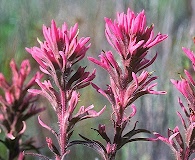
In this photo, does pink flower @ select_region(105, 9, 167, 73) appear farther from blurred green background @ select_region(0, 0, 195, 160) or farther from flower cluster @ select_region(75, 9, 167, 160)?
blurred green background @ select_region(0, 0, 195, 160)

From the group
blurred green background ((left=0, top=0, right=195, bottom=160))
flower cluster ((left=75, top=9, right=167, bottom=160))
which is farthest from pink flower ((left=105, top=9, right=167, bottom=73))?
blurred green background ((left=0, top=0, right=195, bottom=160))

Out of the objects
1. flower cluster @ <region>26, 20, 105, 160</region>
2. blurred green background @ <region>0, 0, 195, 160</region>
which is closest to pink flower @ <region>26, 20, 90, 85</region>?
flower cluster @ <region>26, 20, 105, 160</region>

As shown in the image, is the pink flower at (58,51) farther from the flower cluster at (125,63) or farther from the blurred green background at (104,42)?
the blurred green background at (104,42)

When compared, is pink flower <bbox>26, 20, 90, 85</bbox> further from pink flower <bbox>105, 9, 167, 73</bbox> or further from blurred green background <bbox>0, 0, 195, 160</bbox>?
blurred green background <bbox>0, 0, 195, 160</bbox>

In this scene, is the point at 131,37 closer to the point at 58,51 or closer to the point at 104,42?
the point at 58,51

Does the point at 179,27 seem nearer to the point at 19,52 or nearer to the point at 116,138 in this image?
the point at 19,52

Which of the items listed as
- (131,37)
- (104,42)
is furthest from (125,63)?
(104,42)

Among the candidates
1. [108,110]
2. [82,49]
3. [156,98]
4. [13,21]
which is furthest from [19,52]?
[82,49]

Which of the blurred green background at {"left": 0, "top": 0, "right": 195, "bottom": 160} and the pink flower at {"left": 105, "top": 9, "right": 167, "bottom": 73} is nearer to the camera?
the pink flower at {"left": 105, "top": 9, "right": 167, "bottom": 73}

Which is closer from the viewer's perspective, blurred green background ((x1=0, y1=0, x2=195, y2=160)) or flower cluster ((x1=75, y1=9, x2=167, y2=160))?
flower cluster ((x1=75, y1=9, x2=167, y2=160))
